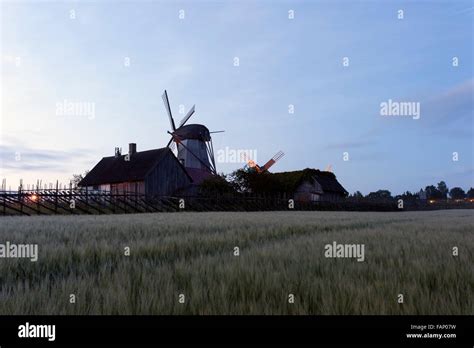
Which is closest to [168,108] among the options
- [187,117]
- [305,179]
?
[187,117]

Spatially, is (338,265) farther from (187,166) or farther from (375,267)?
(187,166)

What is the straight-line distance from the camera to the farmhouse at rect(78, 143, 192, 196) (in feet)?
129

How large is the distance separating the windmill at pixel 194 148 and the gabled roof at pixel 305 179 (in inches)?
416

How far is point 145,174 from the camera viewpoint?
38.5m

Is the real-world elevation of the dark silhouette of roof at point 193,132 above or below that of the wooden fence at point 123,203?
A: above

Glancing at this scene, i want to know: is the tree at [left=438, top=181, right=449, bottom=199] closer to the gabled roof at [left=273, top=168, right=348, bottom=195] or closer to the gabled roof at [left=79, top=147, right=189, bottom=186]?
the gabled roof at [left=273, top=168, right=348, bottom=195]

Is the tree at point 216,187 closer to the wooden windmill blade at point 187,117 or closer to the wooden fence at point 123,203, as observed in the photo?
the wooden fence at point 123,203

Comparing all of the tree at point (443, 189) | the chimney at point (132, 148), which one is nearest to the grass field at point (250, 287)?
the chimney at point (132, 148)

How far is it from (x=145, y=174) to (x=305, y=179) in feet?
82.7

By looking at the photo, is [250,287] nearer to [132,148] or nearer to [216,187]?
[216,187]

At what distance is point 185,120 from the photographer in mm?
58656

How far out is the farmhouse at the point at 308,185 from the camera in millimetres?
50906

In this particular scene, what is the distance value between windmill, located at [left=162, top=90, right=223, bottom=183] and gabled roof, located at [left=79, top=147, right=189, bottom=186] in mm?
9408
